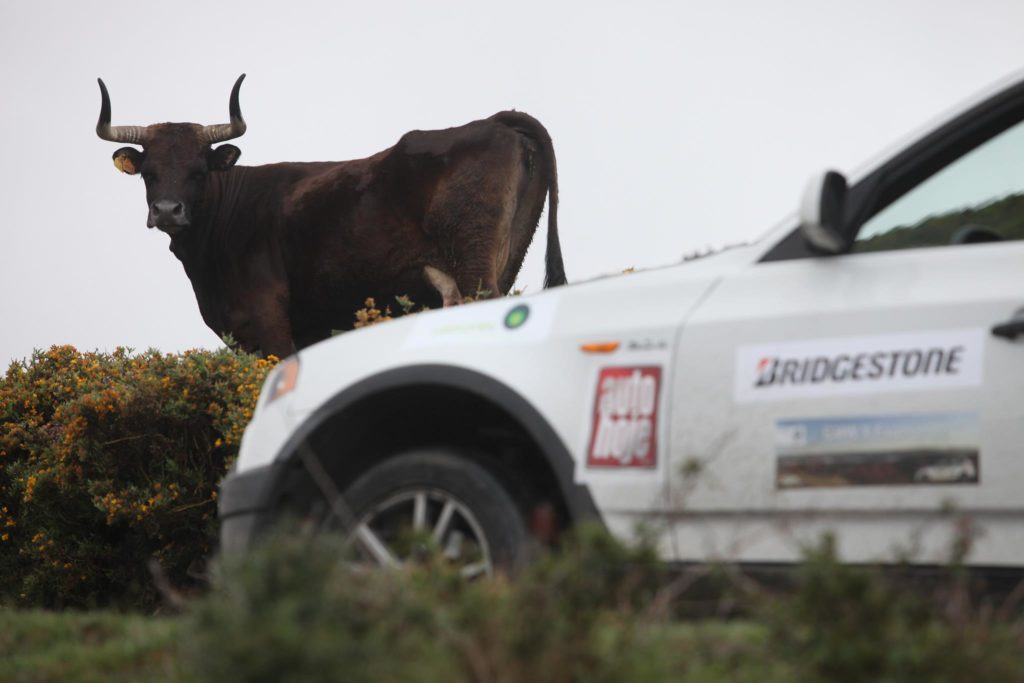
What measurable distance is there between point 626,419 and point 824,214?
85 cm

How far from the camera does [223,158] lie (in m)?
14.5

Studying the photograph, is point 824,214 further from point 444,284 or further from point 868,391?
point 444,284

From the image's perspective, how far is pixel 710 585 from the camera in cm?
407

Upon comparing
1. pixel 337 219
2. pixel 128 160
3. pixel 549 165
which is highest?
pixel 128 160

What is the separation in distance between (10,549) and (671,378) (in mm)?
7795

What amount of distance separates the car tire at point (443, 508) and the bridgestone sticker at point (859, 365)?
818 millimetres

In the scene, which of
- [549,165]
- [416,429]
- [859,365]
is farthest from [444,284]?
[859,365]

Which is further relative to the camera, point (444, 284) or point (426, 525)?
point (444, 284)

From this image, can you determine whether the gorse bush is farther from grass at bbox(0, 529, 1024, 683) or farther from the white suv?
grass at bbox(0, 529, 1024, 683)

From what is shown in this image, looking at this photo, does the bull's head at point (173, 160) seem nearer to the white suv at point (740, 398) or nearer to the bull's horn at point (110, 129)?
the bull's horn at point (110, 129)

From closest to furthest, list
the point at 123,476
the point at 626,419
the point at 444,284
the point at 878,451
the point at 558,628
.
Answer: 1. the point at 558,628
2. the point at 878,451
3. the point at 626,419
4. the point at 123,476
5. the point at 444,284

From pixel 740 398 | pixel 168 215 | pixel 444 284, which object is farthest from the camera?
pixel 168 215

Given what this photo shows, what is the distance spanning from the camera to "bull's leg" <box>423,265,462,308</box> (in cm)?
1332

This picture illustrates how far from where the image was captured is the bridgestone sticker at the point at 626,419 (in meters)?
4.32
